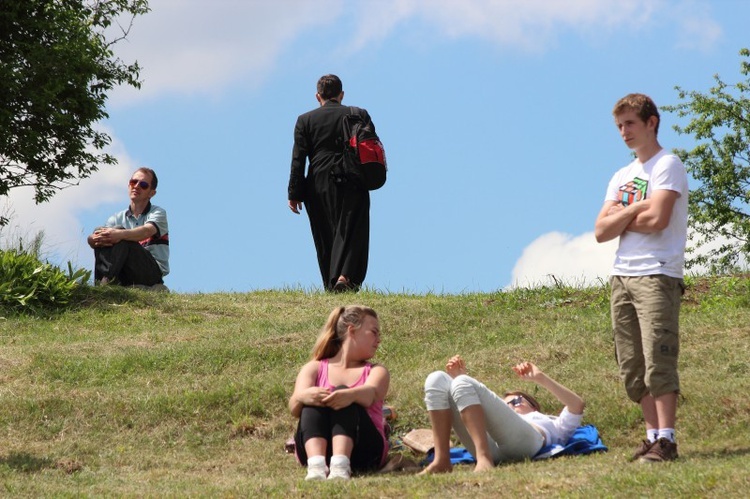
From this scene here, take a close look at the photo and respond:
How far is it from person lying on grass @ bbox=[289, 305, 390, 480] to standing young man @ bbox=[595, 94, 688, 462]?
5.64 ft

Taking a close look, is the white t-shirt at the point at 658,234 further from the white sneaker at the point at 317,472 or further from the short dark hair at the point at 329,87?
the short dark hair at the point at 329,87

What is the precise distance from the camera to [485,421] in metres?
7.29

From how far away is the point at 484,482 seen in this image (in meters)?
6.46

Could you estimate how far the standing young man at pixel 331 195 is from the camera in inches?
608

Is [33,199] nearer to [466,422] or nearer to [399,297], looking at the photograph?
[399,297]

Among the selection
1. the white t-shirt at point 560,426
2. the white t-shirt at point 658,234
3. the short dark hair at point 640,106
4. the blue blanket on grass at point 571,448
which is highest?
the short dark hair at point 640,106

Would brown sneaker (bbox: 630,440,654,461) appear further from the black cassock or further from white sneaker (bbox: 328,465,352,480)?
the black cassock

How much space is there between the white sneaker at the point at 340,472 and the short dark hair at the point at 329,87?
9582mm

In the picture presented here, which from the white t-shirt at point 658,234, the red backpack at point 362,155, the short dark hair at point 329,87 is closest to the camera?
the white t-shirt at point 658,234

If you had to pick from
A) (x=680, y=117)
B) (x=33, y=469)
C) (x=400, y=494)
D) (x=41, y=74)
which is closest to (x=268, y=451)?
(x=33, y=469)

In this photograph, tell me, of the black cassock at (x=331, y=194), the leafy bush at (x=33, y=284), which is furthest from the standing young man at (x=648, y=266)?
the leafy bush at (x=33, y=284)

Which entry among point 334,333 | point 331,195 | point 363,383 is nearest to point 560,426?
point 363,383

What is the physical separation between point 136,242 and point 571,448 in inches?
353

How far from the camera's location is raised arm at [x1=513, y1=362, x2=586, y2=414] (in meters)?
7.31
